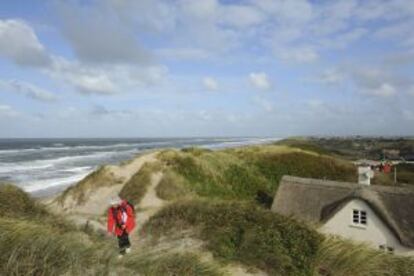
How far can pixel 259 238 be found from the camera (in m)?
12.2

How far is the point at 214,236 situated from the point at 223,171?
74.0 ft

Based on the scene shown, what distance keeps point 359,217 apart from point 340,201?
1424mm

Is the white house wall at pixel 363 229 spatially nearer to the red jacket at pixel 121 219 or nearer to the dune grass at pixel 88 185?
the red jacket at pixel 121 219

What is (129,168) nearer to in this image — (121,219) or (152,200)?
(152,200)

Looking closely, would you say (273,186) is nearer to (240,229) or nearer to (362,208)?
(362,208)

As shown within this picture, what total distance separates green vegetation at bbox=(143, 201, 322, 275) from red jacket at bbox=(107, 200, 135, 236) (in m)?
2.45

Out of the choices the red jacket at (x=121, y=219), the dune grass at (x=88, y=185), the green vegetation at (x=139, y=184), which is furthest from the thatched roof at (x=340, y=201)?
the red jacket at (x=121, y=219)

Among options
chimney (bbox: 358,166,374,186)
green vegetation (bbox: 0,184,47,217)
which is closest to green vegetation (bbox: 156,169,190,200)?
chimney (bbox: 358,166,374,186)

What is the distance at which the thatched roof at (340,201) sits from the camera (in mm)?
23078

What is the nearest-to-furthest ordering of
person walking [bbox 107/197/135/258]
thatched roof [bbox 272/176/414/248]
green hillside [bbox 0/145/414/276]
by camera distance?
green hillside [bbox 0/145/414/276] → person walking [bbox 107/197/135/258] → thatched roof [bbox 272/176/414/248]

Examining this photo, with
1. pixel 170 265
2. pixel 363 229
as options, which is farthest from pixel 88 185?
pixel 170 265

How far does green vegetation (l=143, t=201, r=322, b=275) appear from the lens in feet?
37.3

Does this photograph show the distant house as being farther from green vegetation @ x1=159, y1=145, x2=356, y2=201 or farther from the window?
the window

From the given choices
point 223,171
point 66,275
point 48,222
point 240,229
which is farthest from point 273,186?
point 66,275
